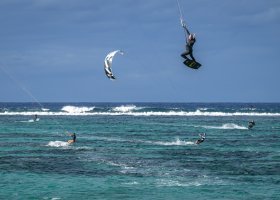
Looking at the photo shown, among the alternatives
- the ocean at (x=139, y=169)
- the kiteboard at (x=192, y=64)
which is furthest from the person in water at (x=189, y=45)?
the ocean at (x=139, y=169)

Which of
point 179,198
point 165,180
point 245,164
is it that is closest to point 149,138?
point 245,164

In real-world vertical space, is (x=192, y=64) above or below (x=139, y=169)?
above

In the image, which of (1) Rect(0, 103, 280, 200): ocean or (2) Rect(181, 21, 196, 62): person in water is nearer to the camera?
(2) Rect(181, 21, 196, 62): person in water

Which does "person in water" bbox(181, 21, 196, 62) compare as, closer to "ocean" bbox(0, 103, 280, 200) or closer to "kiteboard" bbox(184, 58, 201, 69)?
"kiteboard" bbox(184, 58, 201, 69)

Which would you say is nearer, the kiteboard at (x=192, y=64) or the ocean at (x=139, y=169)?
the kiteboard at (x=192, y=64)

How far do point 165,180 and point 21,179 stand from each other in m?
8.15

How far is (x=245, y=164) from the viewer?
121ft

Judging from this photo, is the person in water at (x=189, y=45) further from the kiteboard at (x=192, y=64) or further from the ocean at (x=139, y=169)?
the ocean at (x=139, y=169)

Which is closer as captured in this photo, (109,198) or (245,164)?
(109,198)

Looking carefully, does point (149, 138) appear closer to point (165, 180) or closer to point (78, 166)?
point (78, 166)

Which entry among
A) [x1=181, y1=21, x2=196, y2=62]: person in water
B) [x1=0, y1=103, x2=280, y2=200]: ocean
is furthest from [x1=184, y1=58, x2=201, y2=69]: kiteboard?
[x1=0, y1=103, x2=280, y2=200]: ocean

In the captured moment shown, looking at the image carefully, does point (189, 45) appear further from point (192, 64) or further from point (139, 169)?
point (139, 169)

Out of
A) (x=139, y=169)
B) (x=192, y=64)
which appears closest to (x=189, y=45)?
(x=192, y=64)

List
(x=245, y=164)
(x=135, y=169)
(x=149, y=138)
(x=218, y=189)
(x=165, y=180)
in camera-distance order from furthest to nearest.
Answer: (x=149, y=138) < (x=245, y=164) < (x=135, y=169) < (x=165, y=180) < (x=218, y=189)
